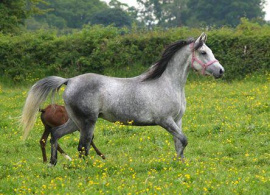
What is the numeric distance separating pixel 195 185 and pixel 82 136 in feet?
8.52

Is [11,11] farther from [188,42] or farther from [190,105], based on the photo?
[188,42]

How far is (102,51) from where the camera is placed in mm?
24906

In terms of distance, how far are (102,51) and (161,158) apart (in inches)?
605

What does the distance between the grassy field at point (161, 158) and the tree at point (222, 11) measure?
195 ft

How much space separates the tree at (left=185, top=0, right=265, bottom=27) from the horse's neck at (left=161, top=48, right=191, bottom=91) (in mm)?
65364

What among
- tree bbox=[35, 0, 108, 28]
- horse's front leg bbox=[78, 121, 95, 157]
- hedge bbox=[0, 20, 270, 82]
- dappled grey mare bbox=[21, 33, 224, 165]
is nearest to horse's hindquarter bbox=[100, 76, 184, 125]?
dappled grey mare bbox=[21, 33, 224, 165]

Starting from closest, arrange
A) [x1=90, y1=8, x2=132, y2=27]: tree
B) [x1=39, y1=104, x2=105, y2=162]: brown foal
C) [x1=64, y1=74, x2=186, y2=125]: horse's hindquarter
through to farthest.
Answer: [x1=64, y1=74, x2=186, y2=125]: horse's hindquarter < [x1=39, y1=104, x2=105, y2=162]: brown foal < [x1=90, y1=8, x2=132, y2=27]: tree

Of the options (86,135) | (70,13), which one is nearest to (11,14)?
(86,135)

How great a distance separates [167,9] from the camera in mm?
91312

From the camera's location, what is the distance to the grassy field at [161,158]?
8312mm

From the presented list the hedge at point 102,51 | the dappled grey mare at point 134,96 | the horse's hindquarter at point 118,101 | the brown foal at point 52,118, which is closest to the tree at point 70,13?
the hedge at point 102,51

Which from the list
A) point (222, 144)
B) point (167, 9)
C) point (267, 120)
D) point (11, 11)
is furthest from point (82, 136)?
point (167, 9)

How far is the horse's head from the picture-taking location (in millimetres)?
10234

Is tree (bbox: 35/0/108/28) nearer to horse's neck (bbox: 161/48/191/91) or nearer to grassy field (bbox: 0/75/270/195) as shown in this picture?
grassy field (bbox: 0/75/270/195)
